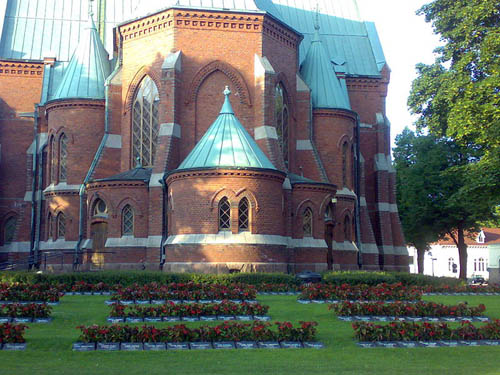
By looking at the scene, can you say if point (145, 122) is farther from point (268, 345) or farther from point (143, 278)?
point (268, 345)

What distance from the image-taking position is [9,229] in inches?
1646

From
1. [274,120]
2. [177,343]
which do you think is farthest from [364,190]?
[177,343]

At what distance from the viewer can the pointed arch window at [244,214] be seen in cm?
2947

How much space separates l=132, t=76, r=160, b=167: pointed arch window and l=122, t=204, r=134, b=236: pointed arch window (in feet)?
10.7

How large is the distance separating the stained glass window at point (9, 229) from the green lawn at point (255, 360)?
2882 centimetres

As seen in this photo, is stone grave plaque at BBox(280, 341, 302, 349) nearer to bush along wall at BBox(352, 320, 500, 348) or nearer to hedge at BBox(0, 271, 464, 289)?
bush along wall at BBox(352, 320, 500, 348)

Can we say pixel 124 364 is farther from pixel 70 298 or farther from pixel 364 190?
pixel 364 190

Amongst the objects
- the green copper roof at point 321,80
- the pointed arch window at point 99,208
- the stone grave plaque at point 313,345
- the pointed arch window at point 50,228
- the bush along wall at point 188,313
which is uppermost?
the green copper roof at point 321,80

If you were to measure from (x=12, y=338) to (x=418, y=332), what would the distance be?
803 centimetres

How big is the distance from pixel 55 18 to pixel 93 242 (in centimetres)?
1929

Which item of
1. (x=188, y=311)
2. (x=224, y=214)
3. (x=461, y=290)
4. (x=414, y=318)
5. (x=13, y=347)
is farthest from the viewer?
(x=224, y=214)

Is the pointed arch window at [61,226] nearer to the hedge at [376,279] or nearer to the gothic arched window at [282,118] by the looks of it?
the gothic arched window at [282,118]

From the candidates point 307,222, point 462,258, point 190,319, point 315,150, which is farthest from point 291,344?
point 462,258

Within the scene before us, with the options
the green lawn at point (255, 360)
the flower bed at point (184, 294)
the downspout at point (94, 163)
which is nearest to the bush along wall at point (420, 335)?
the green lawn at point (255, 360)
